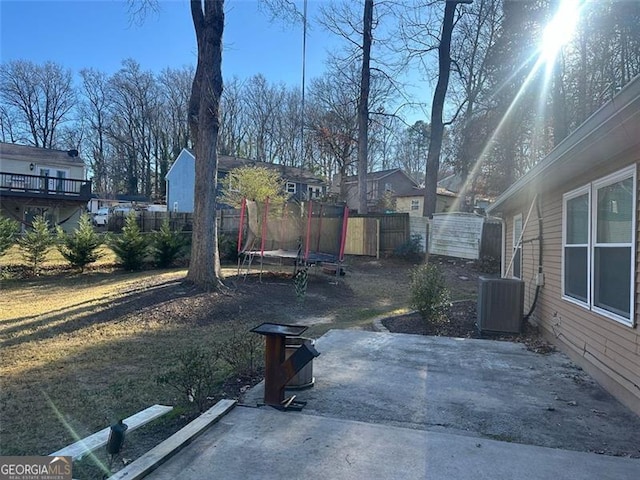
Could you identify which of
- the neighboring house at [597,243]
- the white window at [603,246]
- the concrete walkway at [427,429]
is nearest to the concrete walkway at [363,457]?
the concrete walkway at [427,429]

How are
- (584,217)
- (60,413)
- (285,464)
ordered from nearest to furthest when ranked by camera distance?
(285,464) → (60,413) → (584,217)

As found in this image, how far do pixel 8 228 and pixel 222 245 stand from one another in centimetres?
600

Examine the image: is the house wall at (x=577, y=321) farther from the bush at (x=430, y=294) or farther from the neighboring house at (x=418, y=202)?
the neighboring house at (x=418, y=202)

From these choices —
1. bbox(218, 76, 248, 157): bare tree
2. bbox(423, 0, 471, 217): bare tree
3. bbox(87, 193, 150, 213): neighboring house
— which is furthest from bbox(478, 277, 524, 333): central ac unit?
bbox(87, 193, 150, 213): neighboring house

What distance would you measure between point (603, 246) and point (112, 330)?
6339mm

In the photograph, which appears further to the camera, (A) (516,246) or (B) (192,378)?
(A) (516,246)

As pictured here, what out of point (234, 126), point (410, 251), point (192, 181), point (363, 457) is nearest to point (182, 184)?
point (192, 181)

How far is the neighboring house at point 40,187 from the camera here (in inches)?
886

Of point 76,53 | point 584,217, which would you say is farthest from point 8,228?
point 584,217

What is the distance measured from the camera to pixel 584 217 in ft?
15.8

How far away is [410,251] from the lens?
630 inches

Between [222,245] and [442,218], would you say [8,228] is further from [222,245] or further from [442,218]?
[442,218]

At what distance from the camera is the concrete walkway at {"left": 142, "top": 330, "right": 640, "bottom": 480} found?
2434 mm

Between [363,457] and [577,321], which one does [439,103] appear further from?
[363,457]
